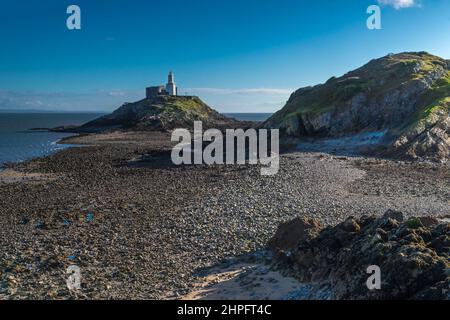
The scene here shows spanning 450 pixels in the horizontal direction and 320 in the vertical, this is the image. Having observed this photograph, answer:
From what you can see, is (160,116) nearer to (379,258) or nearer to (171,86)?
(171,86)

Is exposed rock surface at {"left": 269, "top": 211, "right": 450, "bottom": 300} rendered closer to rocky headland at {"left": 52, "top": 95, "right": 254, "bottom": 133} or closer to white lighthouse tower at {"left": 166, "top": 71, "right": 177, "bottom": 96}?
rocky headland at {"left": 52, "top": 95, "right": 254, "bottom": 133}

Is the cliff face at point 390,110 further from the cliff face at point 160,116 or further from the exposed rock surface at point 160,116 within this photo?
the cliff face at point 160,116

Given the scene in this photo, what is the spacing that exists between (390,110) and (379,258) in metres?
48.0

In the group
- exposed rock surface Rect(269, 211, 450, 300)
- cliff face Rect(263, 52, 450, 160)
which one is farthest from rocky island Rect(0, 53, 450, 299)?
cliff face Rect(263, 52, 450, 160)

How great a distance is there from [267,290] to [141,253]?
23.3 feet

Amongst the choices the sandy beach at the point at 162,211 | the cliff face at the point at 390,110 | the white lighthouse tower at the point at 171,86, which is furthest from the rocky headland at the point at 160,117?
the sandy beach at the point at 162,211

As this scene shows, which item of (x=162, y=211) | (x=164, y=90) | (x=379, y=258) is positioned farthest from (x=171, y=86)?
(x=379, y=258)

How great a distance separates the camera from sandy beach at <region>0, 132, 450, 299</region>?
1653 cm

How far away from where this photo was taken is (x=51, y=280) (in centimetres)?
1612

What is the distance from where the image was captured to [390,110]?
2165 inches

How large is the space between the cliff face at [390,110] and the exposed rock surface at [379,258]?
1262 inches

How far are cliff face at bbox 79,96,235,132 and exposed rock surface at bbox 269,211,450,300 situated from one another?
86237 millimetres

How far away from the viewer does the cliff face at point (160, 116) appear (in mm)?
103250
